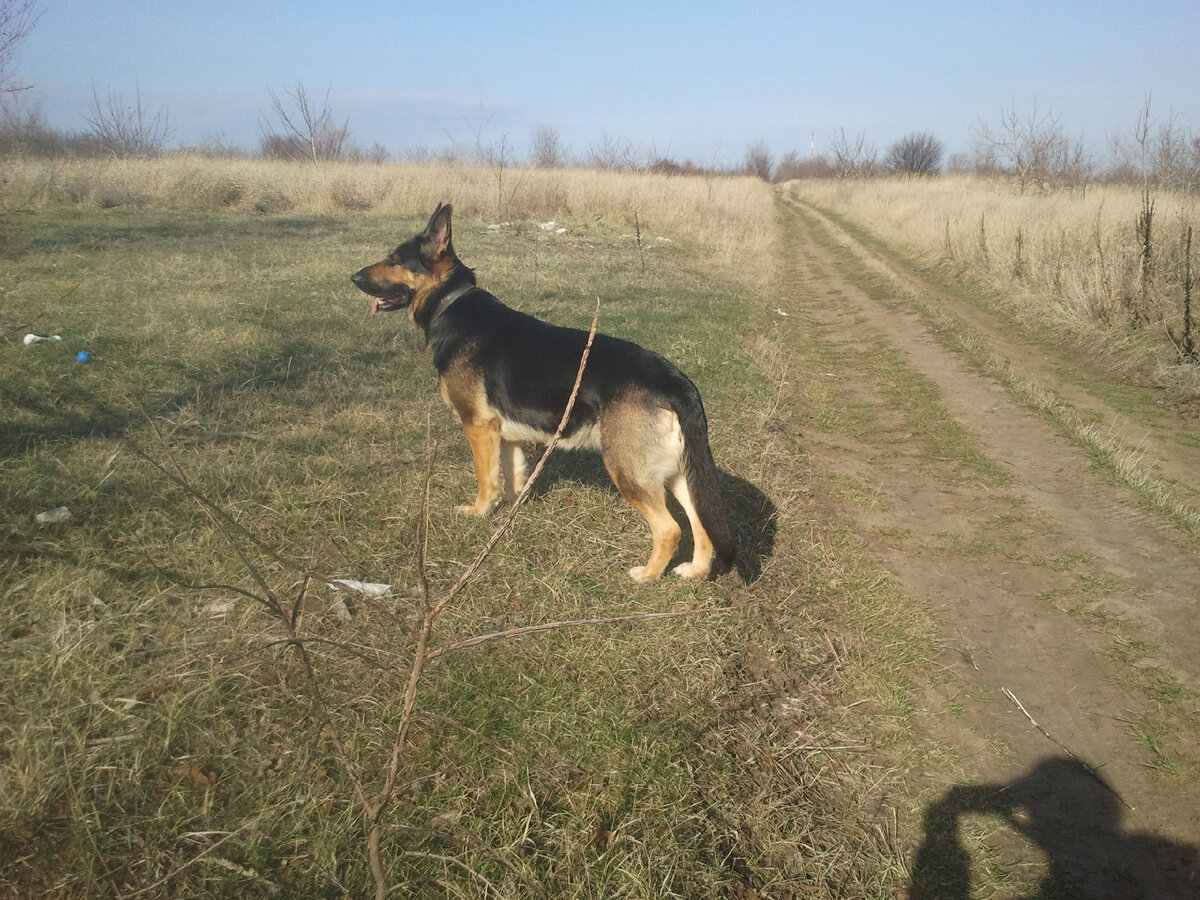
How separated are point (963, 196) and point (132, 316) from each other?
27083 millimetres

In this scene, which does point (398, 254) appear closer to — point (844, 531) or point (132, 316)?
point (844, 531)

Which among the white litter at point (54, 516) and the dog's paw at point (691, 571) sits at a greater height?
the white litter at point (54, 516)

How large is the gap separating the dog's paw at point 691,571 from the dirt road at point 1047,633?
4.09 feet

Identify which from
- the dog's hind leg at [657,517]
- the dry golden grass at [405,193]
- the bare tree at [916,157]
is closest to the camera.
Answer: the dog's hind leg at [657,517]

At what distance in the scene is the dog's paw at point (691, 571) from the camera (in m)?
4.02

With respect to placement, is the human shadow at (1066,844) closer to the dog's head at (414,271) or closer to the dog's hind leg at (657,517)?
the dog's hind leg at (657,517)

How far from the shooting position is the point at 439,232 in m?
4.84

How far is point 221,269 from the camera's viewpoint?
34.0 ft

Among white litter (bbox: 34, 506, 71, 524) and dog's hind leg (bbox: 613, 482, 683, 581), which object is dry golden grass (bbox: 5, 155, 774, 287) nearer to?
dog's hind leg (bbox: 613, 482, 683, 581)

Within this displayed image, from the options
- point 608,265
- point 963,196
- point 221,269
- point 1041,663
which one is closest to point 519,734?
point 1041,663

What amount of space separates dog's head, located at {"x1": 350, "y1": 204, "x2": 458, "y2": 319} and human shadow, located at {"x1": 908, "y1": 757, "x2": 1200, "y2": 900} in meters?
4.21

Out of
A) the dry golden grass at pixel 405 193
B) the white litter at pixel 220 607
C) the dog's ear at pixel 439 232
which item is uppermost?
the dry golden grass at pixel 405 193

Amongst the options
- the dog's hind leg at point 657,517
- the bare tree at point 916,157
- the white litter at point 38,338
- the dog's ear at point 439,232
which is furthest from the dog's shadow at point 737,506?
the bare tree at point 916,157

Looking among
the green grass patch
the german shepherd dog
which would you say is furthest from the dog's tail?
the green grass patch
